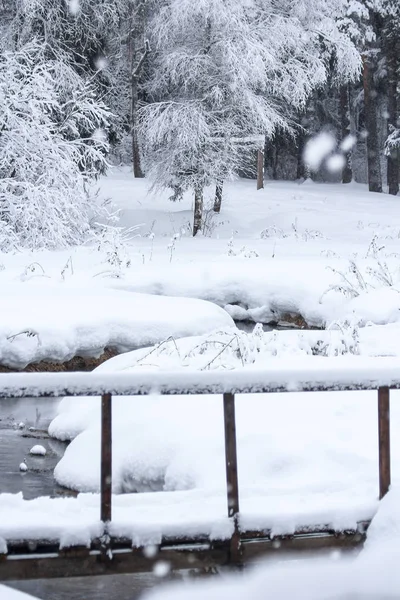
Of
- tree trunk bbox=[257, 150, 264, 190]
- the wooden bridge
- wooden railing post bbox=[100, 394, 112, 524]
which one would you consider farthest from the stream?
tree trunk bbox=[257, 150, 264, 190]

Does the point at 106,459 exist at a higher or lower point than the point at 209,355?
higher

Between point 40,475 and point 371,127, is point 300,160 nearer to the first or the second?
point 371,127

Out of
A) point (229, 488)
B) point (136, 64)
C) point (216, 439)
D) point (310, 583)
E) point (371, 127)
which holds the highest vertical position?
point (136, 64)

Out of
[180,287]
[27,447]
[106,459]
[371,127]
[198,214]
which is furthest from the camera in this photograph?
[371,127]

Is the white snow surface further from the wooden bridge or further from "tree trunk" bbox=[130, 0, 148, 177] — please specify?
"tree trunk" bbox=[130, 0, 148, 177]

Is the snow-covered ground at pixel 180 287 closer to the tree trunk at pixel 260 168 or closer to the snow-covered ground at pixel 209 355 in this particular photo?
the snow-covered ground at pixel 209 355

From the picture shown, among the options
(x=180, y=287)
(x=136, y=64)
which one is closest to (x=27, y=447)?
(x=180, y=287)

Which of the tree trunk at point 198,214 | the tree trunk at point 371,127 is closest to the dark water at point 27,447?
the tree trunk at point 198,214

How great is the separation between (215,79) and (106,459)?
1863 centimetres

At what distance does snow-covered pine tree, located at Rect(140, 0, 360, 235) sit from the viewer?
20.3 m

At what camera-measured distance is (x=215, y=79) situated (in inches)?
818

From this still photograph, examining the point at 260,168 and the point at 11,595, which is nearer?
the point at 11,595

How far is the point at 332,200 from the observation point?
30234 millimetres

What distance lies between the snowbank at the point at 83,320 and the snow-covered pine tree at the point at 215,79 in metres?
9.17
